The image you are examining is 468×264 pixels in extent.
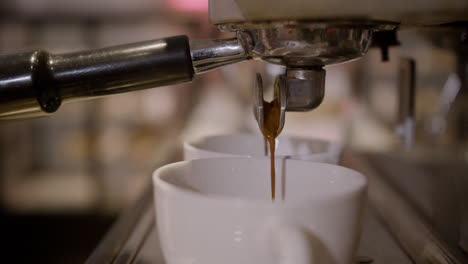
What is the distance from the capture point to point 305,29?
289 mm

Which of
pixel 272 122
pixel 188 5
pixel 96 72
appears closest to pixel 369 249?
pixel 272 122

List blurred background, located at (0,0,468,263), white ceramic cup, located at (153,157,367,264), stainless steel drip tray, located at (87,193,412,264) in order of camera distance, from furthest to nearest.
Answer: blurred background, located at (0,0,468,263), stainless steel drip tray, located at (87,193,412,264), white ceramic cup, located at (153,157,367,264)

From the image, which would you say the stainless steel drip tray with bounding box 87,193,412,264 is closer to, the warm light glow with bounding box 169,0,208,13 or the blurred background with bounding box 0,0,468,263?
the blurred background with bounding box 0,0,468,263

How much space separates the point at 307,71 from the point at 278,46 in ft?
0.14

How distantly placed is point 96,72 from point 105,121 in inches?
55.7

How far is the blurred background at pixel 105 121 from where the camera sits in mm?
1491

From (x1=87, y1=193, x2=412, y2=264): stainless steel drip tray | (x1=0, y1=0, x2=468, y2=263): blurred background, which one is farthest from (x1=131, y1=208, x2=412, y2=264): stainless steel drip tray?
(x1=0, y1=0, x2=468, y2=263): blurred background

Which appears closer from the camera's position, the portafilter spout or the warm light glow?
the portafilter spout

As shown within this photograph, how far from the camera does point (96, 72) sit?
1.08 feet

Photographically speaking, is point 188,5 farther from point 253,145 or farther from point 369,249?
point 369,249

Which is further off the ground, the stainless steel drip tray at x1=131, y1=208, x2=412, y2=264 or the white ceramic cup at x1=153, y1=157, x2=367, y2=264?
the white ceramic cup at x1=153, y1=157, x2=367, y2=264

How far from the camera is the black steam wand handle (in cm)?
32

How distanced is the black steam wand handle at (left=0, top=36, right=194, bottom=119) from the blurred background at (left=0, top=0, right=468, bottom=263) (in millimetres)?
1103

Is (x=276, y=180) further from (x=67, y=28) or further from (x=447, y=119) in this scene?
(x=67, y=28)
